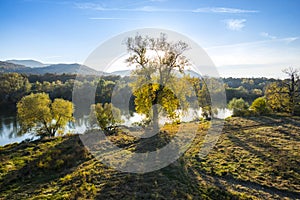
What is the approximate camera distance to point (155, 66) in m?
28.1

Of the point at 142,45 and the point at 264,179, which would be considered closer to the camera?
the point at 264,179

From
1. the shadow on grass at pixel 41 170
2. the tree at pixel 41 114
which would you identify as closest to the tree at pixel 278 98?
the shadow on grass at pixel 41 170

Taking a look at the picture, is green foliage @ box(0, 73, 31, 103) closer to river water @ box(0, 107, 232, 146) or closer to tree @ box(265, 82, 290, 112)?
river water @ box(0, 107, 232, 146)

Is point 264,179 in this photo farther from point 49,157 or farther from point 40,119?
point 40,119

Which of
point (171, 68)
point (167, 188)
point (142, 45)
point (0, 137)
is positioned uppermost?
point (142, 45)

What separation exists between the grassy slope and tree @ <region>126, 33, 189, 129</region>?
208 inches

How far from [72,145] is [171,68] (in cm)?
1506

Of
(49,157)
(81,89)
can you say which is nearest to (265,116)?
(49,157)

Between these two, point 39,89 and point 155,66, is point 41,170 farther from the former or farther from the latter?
point 39,89

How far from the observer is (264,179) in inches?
632

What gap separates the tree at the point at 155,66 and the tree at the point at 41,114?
69.7 ft

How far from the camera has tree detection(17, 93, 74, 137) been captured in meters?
39.9

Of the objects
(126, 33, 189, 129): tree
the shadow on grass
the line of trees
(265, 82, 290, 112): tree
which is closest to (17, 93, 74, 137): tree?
the shadow on grass

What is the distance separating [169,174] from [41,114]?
105 feet
